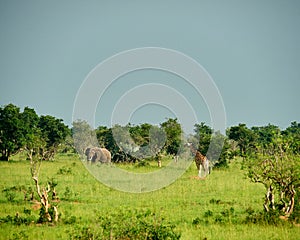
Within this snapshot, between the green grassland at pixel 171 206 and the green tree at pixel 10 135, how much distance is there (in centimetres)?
1063

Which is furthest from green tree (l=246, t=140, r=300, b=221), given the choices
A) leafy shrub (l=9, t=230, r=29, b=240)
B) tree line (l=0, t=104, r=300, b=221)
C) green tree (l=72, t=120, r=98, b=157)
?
green tree (l=72, t=120, r=98, b=157)

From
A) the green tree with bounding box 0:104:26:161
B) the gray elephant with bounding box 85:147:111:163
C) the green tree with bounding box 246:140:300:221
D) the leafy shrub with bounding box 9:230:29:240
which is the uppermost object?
the green tree with bounding box 0:104:26:161

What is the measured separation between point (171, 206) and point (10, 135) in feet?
83.8

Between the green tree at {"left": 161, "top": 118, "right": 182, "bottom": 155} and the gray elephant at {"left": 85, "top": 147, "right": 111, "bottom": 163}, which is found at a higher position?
the green tree at {"left": 161, "top": 118, "right": 182, "bottom": 155}

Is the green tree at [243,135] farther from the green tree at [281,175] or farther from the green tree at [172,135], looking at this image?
the green tree at [281,175]

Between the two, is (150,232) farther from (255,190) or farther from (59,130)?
(59,130)

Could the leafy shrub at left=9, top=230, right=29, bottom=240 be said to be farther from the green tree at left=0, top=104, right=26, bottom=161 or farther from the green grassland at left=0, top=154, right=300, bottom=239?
the green tree at left=0, top=104, right=26, bottom=161

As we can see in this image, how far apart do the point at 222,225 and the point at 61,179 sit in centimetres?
1416

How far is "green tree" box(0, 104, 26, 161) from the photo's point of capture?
38062mm

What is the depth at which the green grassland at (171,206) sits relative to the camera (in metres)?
12.7

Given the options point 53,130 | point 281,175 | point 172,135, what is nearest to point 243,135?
point 172,135

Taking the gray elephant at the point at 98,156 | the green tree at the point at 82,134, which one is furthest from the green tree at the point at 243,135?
the green tree at the point at 82,134

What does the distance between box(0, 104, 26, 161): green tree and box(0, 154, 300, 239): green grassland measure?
10631 mm

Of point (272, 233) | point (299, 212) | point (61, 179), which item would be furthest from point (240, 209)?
point (61, 179)
